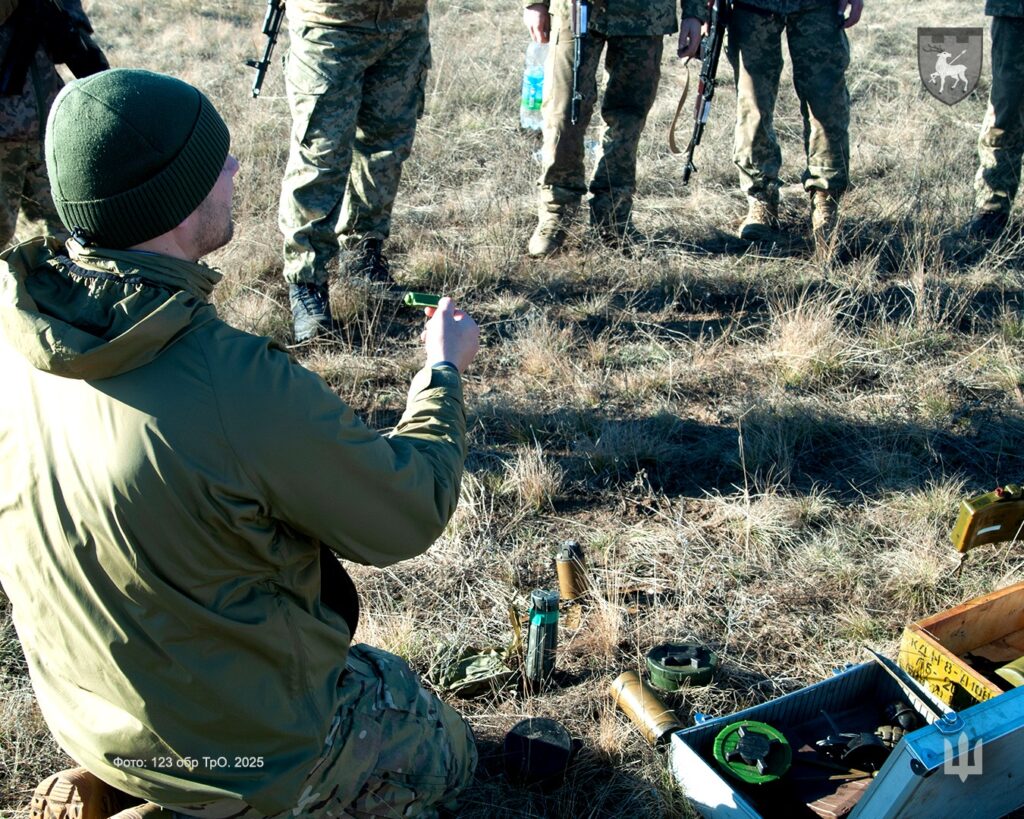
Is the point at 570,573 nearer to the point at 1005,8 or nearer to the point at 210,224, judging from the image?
the point at 210,224

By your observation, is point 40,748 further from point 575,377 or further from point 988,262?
point 988,262

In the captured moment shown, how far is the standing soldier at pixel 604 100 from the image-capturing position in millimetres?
5516

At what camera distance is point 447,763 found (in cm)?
245

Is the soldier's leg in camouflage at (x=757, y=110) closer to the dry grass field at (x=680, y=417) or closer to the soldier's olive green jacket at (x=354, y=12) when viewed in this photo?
the dry grass field at (x=680, y=417)

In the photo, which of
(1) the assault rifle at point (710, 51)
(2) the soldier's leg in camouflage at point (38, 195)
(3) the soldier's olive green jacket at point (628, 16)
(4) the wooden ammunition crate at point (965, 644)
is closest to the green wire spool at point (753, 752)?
(4) the wooden ammunition crate at point (965, 644)

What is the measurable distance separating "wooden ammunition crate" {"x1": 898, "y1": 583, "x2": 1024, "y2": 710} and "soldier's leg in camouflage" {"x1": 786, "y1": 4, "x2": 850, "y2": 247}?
10.2 ft

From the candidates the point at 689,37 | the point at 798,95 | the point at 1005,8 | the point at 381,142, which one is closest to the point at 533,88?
the point at 689,37

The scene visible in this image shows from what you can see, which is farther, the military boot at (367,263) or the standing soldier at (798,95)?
the standing soldier at (798,95)

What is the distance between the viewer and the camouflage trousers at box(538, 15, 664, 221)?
560cm

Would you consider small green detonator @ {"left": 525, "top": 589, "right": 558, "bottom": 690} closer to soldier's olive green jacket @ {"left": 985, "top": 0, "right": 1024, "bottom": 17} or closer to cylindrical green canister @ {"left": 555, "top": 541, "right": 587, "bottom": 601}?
cylindrical green canister @ {"left": 555, "top": 541, "right": 587, "bottom": 601}

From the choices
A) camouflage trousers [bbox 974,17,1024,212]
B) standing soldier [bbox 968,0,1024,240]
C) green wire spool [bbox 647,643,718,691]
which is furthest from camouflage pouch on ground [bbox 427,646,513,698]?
camouflage trousers [bbox 974,17,1024,212]

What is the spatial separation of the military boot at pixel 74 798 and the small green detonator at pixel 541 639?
1219 millimetres

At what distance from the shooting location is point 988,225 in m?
5.98

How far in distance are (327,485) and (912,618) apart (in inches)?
90.1
